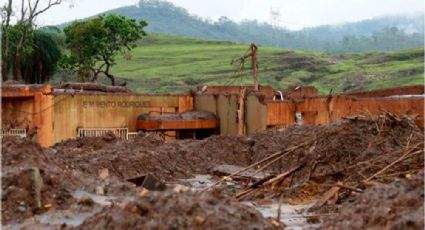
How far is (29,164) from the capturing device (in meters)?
11.9

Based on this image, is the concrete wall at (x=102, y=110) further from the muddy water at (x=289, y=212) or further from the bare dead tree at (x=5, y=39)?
the muddy water at (x=289, y=212)

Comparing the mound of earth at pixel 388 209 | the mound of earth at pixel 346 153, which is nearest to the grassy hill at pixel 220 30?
the mound of earth at pixel 346 153

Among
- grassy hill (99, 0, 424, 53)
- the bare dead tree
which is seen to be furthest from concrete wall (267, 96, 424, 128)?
grassy hill (99, 0, 424, 53)

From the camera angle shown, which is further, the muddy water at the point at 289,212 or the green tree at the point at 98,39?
the green tree at the point at 98,39

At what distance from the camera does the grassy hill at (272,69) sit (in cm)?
6362

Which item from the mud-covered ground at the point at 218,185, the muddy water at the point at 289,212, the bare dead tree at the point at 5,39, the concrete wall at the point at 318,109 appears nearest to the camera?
the mud-covered ground at the point at 218,185

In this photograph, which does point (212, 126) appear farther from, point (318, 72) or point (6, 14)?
point (318, 72)

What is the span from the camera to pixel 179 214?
26.0 feet

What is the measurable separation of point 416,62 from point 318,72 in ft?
28.9

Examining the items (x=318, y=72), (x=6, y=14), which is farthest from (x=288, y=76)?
(x=6, y=14)

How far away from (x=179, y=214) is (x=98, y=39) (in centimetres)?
3402

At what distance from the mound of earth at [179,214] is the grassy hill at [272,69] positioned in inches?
1910

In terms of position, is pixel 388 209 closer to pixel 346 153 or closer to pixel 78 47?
pixel 346 153

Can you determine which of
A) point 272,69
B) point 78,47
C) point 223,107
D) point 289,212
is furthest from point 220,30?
point 289,212
